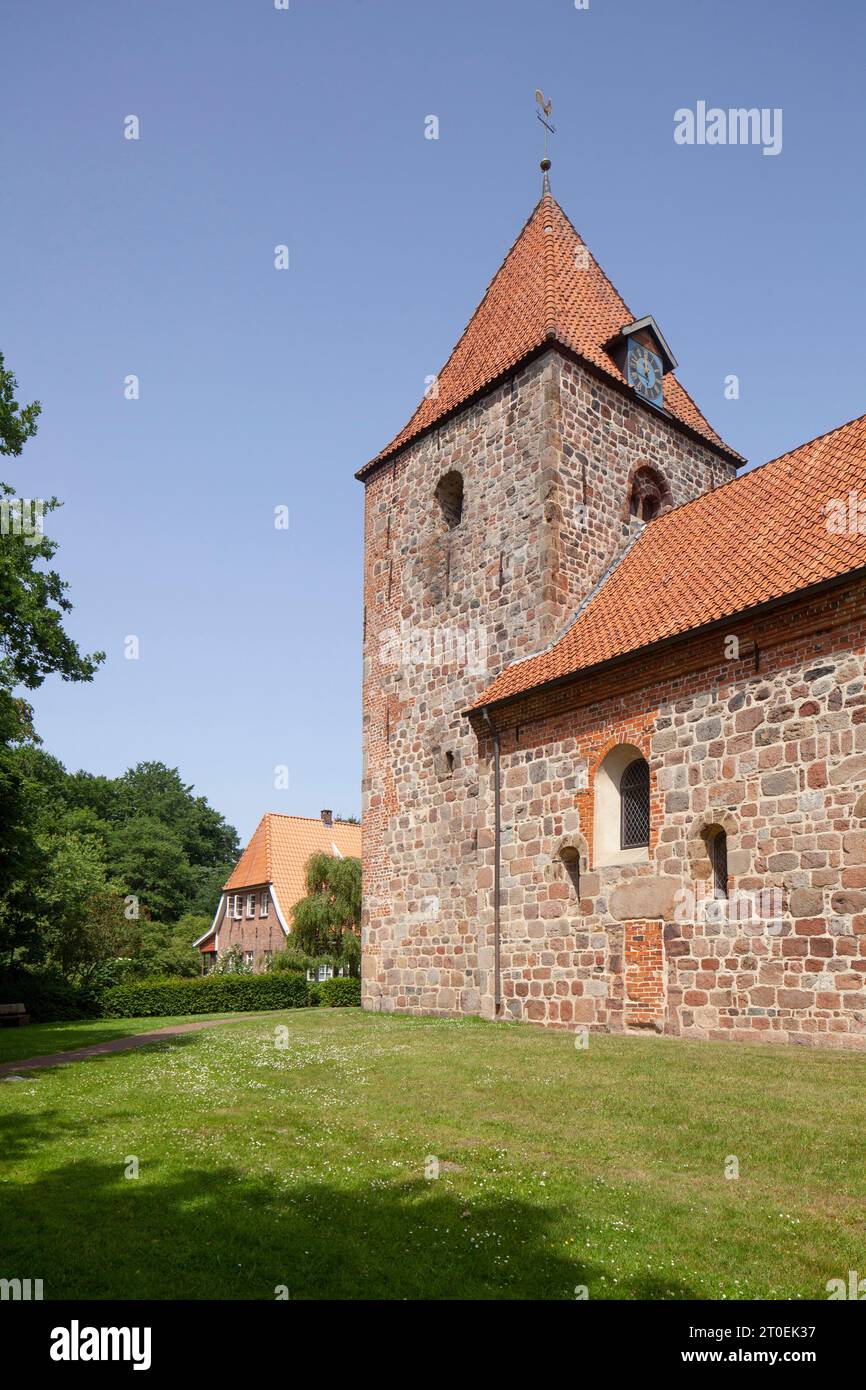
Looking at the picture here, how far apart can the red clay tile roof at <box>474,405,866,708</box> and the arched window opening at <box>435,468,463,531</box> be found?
415cm

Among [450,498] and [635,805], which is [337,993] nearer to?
[450,498]

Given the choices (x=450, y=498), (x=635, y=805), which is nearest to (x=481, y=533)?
(x=450, y=498)

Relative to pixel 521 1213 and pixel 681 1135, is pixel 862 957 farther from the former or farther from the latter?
pixel 521 1213

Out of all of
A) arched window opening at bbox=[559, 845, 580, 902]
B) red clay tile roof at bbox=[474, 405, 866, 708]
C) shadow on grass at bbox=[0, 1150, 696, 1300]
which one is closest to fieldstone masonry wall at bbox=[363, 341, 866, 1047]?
arched window opening at bbox=[559, 845, 580, 902]

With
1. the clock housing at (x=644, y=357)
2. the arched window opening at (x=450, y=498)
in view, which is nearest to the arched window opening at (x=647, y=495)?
the clock housing at (x=644, y=357)

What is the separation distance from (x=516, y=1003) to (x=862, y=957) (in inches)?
251

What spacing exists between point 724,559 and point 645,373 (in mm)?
7497

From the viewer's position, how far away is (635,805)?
1390 centimetres

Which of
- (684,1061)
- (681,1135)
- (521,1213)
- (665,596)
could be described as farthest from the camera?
(665,596)

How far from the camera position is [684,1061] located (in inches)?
368

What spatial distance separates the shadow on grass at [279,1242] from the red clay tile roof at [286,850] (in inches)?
1290

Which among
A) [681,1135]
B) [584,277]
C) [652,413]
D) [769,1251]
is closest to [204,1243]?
[769,1251]

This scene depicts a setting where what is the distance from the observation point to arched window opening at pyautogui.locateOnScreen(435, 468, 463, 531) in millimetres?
20312

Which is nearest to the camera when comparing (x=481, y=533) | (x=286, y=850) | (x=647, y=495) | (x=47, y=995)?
(x=481, y=533)
